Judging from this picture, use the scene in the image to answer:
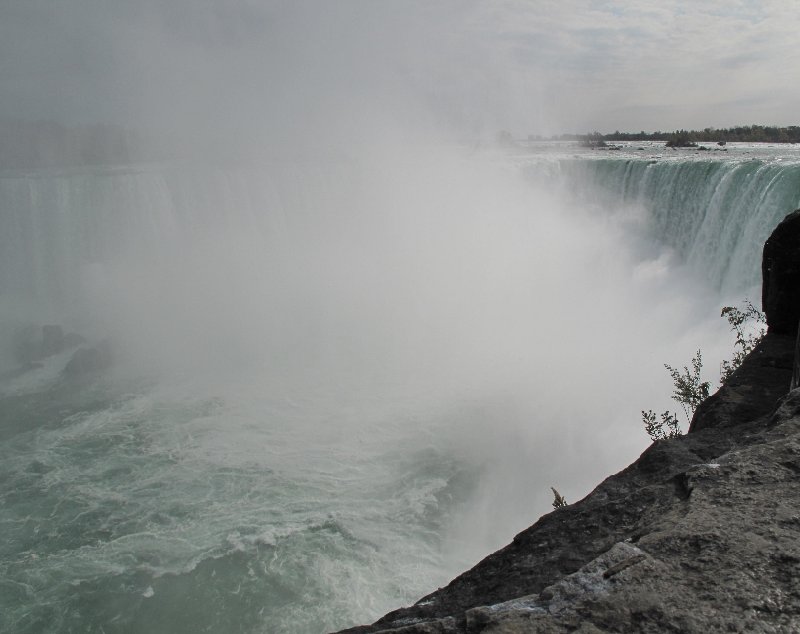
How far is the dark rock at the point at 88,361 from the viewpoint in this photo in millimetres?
15914

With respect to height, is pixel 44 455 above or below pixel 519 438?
above

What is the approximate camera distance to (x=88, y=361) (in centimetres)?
1628

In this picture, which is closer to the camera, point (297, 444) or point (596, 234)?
point (297, 444)

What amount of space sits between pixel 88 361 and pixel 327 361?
7.15m

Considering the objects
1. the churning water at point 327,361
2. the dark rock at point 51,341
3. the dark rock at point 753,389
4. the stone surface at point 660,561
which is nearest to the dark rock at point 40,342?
the dark rock at point 51,341

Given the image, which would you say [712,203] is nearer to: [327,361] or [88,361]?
[327,361]

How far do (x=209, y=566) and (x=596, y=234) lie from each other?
18603 millimetres

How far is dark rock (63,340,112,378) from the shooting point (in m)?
15.9

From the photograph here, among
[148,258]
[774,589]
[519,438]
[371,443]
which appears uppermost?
[148,258]

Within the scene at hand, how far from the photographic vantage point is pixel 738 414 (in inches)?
96.4

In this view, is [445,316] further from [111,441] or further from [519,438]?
[111,441]

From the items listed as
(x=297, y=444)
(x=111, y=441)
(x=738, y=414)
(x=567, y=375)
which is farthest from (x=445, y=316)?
(x=738, y=414)

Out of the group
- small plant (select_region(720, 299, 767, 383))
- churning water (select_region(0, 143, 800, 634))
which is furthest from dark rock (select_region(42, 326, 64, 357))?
small plant (select_region(720, 299, 767, 383))

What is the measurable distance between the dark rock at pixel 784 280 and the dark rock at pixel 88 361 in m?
17.1
